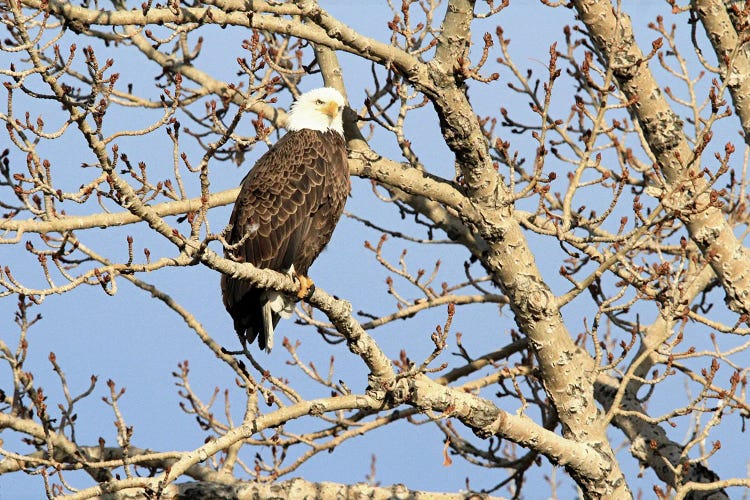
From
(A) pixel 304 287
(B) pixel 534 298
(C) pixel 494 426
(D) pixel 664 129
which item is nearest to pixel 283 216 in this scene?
(A) pixel 304 287

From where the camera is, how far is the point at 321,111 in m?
7.27

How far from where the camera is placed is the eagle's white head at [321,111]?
23.8 feet

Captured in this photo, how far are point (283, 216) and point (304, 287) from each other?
0.65m

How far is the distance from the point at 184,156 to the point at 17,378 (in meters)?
3.13

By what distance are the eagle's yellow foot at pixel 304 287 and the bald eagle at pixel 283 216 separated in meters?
0.01

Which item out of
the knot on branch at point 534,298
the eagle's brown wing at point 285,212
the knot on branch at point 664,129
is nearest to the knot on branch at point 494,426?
the knot on branch at point 534,298

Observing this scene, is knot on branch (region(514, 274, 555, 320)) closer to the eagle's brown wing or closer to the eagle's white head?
the eagle's brown wing

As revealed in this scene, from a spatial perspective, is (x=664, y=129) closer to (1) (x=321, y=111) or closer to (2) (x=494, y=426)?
(1) (x=321, y=111)

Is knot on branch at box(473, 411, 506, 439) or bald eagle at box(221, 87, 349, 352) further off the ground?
bald eagle at box(221, 87, 349, 352)

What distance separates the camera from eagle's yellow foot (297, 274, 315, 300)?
243 inches

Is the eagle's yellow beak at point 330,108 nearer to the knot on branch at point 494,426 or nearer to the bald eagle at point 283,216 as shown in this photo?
the bald eagle at point 283,216

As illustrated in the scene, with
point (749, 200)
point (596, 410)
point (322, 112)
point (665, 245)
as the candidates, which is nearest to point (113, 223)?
point (322, 112)

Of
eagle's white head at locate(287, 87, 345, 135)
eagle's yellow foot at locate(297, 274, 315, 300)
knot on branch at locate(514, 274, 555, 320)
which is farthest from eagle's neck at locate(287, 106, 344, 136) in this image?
knot on branch at locate(514, 274, 555, 320)

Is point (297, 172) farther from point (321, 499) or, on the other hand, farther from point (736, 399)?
point (736, 399)
